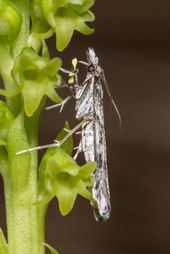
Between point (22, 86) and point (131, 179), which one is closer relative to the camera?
point (22, 86)

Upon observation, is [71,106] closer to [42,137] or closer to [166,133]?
[42,137]

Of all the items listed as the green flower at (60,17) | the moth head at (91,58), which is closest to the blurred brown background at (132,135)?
the moth head at (91,58)

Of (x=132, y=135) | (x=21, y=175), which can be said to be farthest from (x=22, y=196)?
(x=132, y=135)

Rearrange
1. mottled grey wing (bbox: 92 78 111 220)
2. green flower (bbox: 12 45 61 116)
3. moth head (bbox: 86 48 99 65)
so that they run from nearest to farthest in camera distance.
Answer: green flower (bbox: 12 45 61 116)
mottled grey wing (bbox: 92 78 111 220)
moth head (bbox: 86 48 99 65)

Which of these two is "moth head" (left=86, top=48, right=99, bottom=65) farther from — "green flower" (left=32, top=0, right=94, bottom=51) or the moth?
"green flower" (left=32, top=0, right=94, bottom=51)

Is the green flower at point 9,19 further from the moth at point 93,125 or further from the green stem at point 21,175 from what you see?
the moth at point 93,125

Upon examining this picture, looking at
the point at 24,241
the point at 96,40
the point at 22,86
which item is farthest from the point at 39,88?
the point at 96,40

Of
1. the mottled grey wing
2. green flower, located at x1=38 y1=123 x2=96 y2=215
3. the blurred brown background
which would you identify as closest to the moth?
the mottled grey wing
